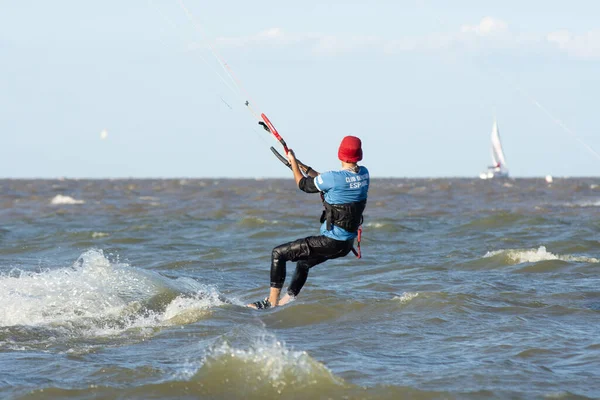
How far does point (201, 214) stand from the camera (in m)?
33.2

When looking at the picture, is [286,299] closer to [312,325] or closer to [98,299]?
[312,325]

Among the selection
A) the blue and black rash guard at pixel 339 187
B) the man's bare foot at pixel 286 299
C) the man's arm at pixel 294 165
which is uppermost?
the man's arm at pixel 294 165

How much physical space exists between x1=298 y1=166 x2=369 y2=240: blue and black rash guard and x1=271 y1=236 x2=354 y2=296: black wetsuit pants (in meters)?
0.11

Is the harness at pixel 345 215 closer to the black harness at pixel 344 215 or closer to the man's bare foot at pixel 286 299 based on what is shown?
the black harness at pixel 344 215

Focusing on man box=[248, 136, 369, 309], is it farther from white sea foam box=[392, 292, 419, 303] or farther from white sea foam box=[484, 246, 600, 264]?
white sea foam box=[484, 246, 600, 264]

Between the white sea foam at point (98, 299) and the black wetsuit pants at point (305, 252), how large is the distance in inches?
41.9

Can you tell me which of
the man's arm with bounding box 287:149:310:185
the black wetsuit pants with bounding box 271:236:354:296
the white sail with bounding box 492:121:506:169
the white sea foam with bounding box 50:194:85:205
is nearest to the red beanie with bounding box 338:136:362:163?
the man's arm with bounding box 287:149:310:185

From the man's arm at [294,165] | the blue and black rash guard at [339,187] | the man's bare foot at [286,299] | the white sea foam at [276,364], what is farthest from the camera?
the man's bare foot at [286,299]

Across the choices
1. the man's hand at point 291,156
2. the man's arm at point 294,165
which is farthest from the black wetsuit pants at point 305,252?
the man's hand at point 291,156

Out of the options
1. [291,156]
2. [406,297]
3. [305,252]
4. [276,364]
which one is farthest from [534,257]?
[276,364]

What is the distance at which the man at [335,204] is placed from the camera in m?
8.98

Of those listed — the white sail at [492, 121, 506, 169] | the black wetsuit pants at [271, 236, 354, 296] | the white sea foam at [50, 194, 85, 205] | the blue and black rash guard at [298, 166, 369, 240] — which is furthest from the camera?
the white sail at [492, 121, 506, 169]

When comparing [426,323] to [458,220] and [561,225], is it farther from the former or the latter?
[458,220]

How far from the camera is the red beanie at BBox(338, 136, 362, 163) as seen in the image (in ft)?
29.5
